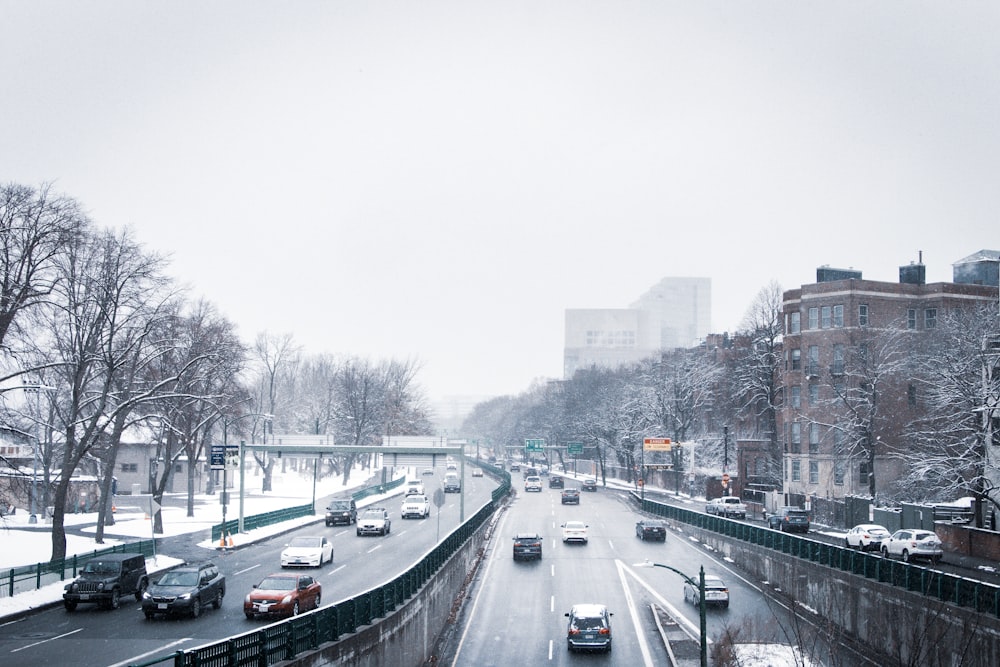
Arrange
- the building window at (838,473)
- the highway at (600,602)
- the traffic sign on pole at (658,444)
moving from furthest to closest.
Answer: the traffic sign on pole at (658,444) < the building window at (838,473) < the highway at (600,602)

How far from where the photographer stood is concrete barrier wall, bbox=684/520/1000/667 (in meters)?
27.1

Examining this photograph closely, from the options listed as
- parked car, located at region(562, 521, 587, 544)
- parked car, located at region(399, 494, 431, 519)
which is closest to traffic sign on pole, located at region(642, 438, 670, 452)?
parked car, located at region(399, 494, 431, 519)

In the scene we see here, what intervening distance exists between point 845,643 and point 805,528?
23.9m

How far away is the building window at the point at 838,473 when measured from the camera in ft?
244

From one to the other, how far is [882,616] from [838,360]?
4531cm

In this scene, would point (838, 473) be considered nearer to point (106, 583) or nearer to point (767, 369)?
point (767, 369)

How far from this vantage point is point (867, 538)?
4584 centimetres

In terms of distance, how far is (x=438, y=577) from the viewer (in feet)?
116

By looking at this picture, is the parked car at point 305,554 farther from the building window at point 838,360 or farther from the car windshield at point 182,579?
the building window at point 838,360

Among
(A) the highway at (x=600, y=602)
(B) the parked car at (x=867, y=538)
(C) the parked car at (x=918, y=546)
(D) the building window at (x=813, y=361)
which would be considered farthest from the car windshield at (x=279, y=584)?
(D) the building window at (x=813, y=361)

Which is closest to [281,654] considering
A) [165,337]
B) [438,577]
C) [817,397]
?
[438,577]

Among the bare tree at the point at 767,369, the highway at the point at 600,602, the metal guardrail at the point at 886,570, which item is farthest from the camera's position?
the bare tree at the point at 767,369

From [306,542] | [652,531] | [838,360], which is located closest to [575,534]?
[652,531]

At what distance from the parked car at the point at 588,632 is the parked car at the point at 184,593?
39.2 ft
